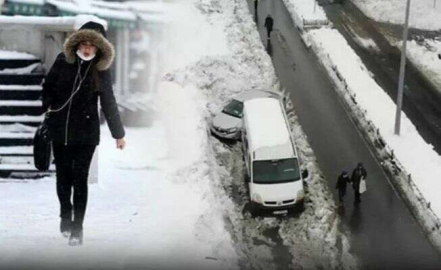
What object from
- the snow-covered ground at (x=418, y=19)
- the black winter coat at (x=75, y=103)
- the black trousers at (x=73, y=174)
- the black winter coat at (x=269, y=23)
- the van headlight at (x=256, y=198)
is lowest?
the van headlight at (x=256, y=198)

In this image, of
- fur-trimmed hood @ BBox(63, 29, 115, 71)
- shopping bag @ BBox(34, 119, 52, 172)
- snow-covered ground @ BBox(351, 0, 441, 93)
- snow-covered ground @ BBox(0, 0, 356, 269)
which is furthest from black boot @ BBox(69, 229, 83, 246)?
snow-covered ground @ BBox(351, 0, 441, 93)

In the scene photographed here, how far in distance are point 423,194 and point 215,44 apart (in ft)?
34.1

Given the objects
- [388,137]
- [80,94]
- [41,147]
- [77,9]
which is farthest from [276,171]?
[80,94]

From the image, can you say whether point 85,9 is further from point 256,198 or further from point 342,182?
point 342,182

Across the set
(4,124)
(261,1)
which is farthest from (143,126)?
(261,1)

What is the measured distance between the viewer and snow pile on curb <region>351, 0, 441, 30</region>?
92.6 ft

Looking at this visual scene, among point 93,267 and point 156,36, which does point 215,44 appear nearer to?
point 156,36

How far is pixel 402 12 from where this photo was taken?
95.0ft

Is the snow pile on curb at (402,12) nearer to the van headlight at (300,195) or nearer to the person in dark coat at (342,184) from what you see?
the person in dark coat at (342,184)

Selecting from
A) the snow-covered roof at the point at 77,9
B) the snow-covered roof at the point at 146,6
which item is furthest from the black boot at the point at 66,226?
the snow-covered roof at the point at 146,6

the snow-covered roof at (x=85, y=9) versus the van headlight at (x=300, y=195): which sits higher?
the snow-covered roof at (x=85, y=9)

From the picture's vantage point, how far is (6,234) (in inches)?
344

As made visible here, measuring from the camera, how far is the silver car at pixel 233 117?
62.9ft

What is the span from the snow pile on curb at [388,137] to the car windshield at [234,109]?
3092mm
